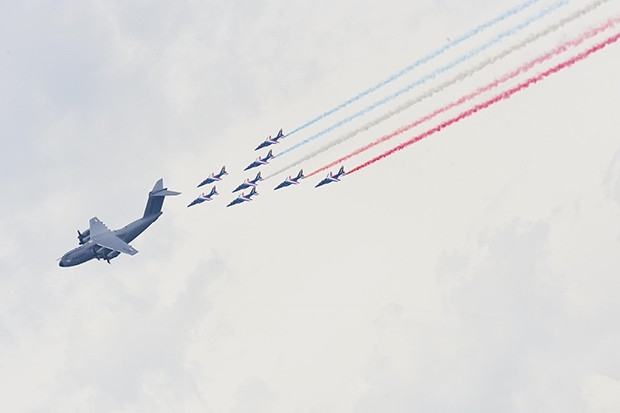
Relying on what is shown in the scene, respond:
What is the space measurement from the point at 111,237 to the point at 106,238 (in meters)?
0.59

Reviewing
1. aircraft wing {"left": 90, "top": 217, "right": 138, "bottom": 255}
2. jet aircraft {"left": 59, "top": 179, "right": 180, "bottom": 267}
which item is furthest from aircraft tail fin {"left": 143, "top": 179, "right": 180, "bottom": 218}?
aircraft wing {"left": 90, "top": 217, "right": 138, "bottom": 255}

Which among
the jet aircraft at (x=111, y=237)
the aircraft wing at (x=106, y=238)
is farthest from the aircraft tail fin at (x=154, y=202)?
the aircraft wing at (x=106, y=238)

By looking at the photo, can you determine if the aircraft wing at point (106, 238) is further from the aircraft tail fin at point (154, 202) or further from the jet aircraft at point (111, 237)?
the aircraft tail fin at point (154, 202)

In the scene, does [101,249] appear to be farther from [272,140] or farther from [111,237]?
[272,140]

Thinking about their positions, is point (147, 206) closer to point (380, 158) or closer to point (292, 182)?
point (292, 182)

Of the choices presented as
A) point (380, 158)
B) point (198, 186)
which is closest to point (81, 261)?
point (198, 186)

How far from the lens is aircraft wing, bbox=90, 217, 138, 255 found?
134000mm

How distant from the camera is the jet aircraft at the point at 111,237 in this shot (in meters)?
136

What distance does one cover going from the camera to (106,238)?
13725 cm

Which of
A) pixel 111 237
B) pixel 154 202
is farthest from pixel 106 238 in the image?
pixel 154 202

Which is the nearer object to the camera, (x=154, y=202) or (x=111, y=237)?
(x=111, y=237)

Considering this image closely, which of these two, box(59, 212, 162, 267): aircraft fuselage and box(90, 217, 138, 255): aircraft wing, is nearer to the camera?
box(90, 217, 138, 255): aircraft wing

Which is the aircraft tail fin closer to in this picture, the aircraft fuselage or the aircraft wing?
the aircraft fuselage

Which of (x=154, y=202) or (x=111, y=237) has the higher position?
(x=154, y=202)
